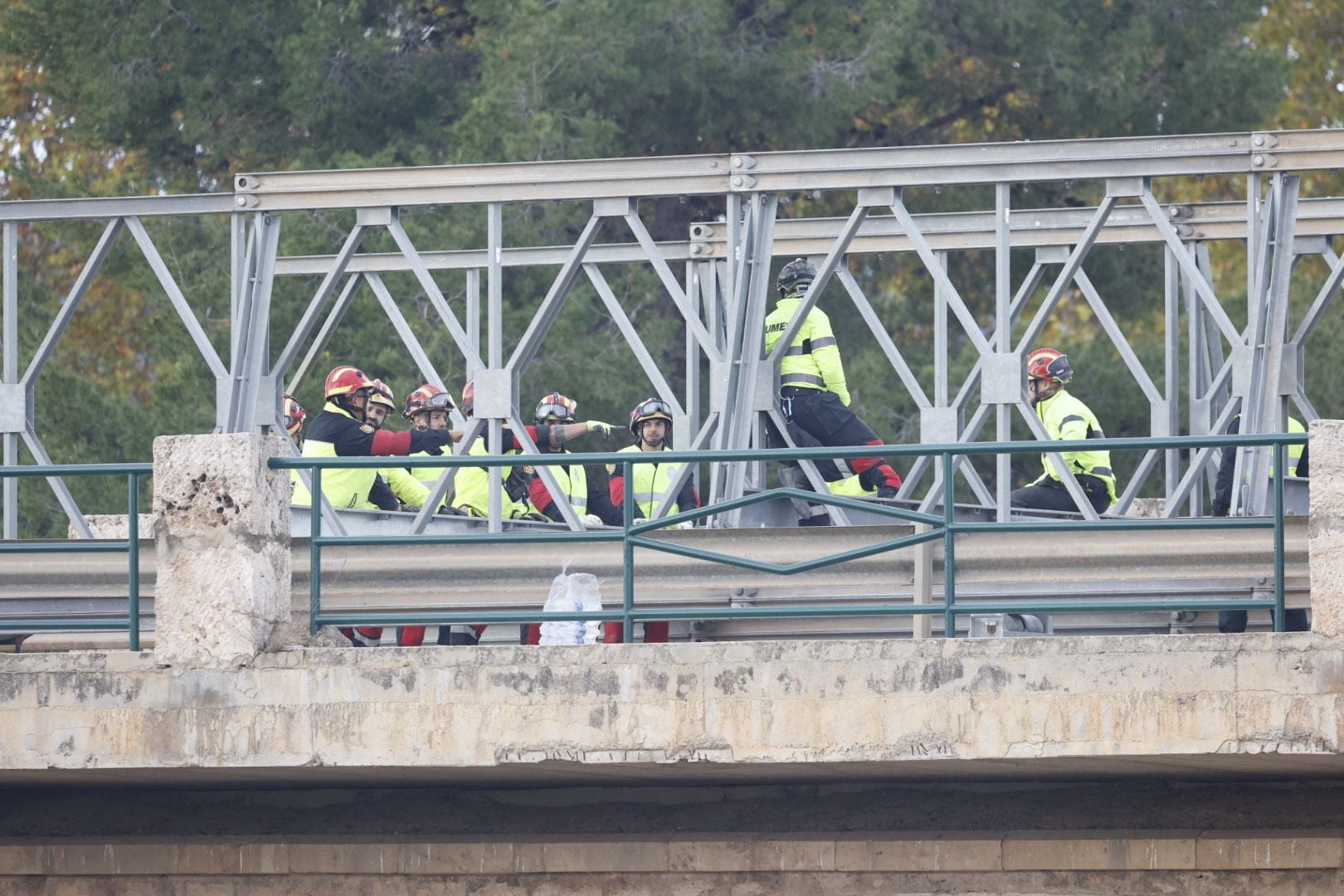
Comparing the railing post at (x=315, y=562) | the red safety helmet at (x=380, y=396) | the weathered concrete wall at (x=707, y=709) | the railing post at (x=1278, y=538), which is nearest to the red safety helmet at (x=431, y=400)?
the red safety helmet at (x=380, y=396)

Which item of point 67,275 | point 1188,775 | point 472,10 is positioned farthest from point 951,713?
point 67,275

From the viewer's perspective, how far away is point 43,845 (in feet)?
39.3

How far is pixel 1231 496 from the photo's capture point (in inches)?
482

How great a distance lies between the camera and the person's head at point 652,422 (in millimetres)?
13820

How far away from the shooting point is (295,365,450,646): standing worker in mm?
13414

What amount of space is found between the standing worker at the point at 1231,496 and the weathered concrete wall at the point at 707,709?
0.73 meters

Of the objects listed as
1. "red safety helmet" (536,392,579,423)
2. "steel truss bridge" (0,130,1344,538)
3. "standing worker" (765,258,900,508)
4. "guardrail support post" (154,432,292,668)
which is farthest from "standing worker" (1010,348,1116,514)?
"guardrail support post" (154,432,292,668)

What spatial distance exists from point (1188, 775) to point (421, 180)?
16.5ft

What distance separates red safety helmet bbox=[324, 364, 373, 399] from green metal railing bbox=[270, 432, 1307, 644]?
307cm

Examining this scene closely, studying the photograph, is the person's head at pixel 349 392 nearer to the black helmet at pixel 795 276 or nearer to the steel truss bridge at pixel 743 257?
the steel truss bridge at pixel 743 257

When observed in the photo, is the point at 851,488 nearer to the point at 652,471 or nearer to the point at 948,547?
the point at 652,471

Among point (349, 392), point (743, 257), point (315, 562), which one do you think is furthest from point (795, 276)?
point (315, 562)

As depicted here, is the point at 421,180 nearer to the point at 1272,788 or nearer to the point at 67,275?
the point at 1272,788

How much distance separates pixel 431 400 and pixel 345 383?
1161 mm
